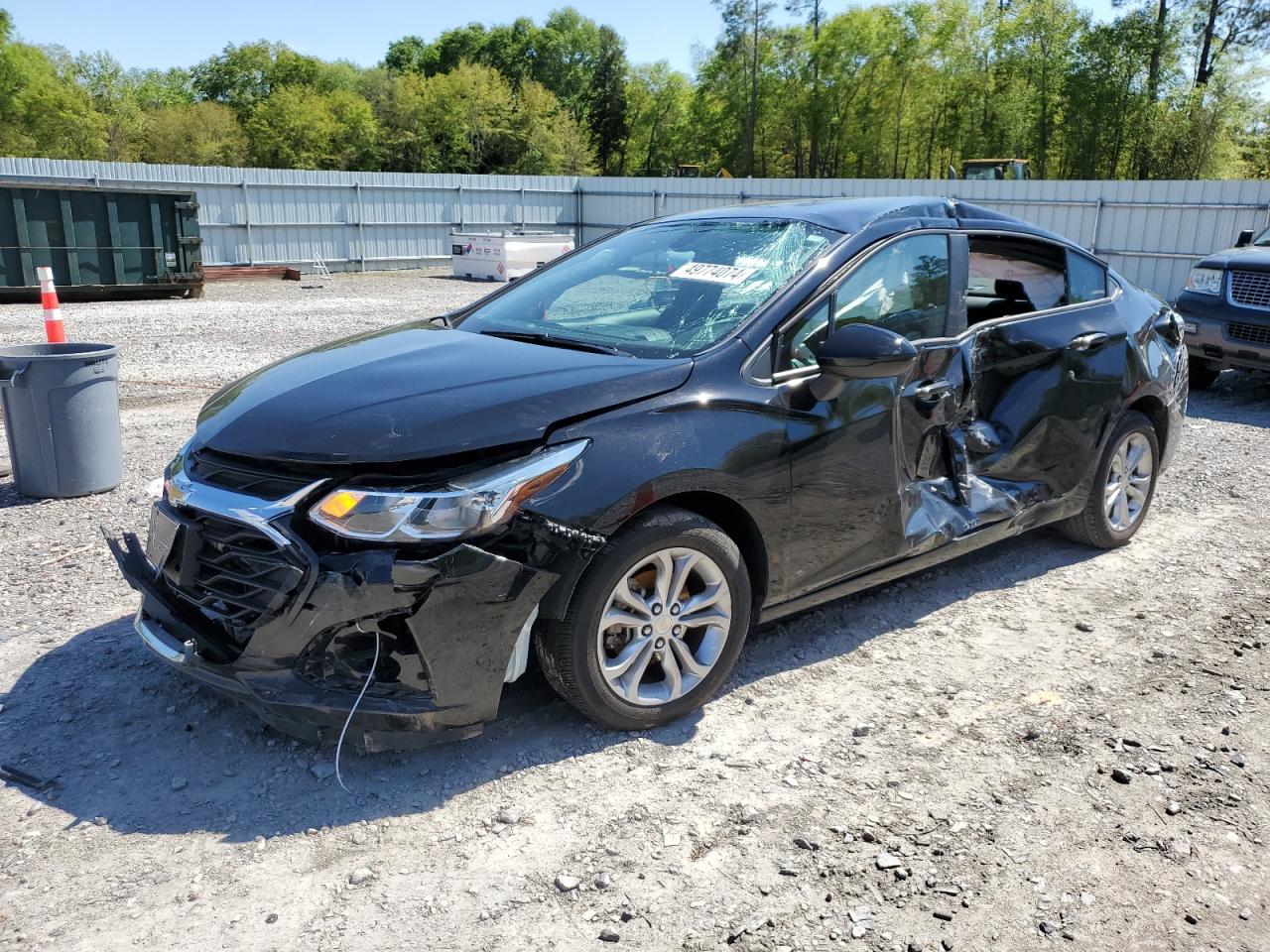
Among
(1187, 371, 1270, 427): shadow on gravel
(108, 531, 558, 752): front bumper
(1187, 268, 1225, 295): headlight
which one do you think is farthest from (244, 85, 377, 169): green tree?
(108, 531, 558, 752): front bumper

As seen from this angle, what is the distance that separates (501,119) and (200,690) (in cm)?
6530

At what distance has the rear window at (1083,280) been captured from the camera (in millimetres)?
5059

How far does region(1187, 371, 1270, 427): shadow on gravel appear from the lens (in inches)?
379

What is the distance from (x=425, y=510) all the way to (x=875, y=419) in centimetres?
180

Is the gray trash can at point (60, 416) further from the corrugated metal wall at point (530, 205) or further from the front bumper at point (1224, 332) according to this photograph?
the corrugated metal wall at point (530, 205)

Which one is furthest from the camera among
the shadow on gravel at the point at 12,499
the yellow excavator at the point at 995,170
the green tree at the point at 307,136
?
the green tree at the point at 307,136

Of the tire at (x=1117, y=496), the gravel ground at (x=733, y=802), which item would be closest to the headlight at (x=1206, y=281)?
the tire at (x=1117, y=496)

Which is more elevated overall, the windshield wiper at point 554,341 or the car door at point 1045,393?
the windshield wiper at point 554,341

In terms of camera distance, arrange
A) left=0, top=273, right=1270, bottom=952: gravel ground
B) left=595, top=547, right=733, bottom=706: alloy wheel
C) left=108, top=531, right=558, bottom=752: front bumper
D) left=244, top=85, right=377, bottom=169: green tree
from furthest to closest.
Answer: left=244, top=85, right=377, bottom=169: green tree < left=595, top=547, right=733, bottom=706: alloy wheel < left=108, top=531, right=558, bottom=752: front bumper < left=0, top=273, right=1270, bottom=952: gravel ground

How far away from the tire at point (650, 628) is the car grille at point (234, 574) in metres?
0.78

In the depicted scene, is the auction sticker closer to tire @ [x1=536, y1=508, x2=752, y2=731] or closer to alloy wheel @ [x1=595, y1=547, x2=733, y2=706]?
tire @ [x1=536, y1=508, x2=752, y2=731]

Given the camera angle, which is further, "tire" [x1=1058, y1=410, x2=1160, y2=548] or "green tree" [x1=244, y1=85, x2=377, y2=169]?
"green tree" [x1=244, y1=85, x2=377, y2=169]

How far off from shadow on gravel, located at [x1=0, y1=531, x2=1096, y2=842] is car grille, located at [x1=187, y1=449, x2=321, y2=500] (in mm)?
870

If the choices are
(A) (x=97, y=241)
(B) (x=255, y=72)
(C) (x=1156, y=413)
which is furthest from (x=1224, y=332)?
(B) (x=255, y=72)
